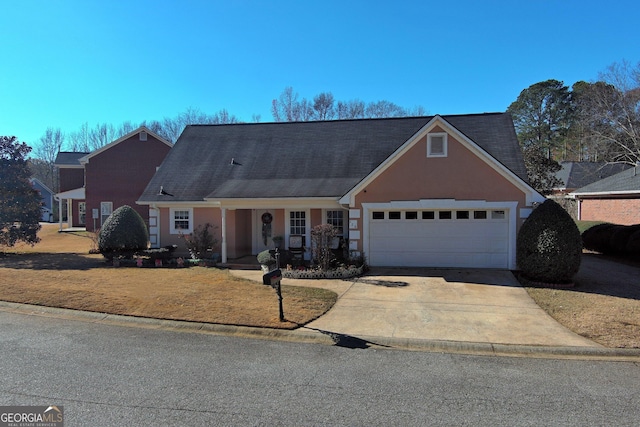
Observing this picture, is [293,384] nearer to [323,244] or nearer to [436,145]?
[323,244]

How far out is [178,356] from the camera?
6051 mm

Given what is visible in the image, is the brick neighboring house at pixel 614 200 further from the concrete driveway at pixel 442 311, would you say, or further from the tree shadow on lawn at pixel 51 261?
the tree shadow on lawn at pixel 51 261

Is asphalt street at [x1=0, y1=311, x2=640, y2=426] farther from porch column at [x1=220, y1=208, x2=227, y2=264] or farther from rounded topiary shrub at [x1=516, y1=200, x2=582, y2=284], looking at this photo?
porch column at [x1=220, y1=208, x2=227, y2=264]

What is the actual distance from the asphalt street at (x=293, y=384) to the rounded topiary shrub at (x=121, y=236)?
908cm

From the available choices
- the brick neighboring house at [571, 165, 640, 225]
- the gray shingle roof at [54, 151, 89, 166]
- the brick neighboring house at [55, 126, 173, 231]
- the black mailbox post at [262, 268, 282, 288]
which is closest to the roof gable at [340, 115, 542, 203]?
the black mailbox post at [262, 268, 282, 288]

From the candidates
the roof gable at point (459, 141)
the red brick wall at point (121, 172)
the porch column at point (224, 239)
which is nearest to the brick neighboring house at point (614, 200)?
the roof gable at point (459, 141)

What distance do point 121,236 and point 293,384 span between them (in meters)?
12.8

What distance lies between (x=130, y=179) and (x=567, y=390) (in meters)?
28.6

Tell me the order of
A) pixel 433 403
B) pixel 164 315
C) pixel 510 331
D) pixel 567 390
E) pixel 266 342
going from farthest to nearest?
pixel 164 315
pixel 510 331
pixel 266 342
pixel 567 390
pixel 433 403

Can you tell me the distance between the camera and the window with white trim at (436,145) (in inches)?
528

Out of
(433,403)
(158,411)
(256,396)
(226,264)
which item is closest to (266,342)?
(256,396)

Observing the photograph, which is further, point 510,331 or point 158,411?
point 510,331

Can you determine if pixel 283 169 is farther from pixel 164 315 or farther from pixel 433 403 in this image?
pixel 433 403

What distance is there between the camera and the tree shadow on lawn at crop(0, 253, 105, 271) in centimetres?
1446
